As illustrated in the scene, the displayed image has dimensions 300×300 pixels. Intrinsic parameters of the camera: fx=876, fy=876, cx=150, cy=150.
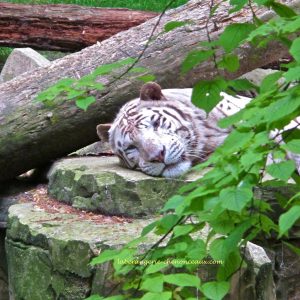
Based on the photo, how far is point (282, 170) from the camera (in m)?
2.51

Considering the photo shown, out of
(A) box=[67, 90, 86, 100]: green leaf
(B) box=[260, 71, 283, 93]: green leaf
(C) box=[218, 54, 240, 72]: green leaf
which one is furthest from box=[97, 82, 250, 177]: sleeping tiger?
(B) box=[260, 71, 283, 93]: green leaf

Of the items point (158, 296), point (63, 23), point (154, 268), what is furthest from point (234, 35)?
point (63, 23)

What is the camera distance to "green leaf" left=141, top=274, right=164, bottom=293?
2.61 meters

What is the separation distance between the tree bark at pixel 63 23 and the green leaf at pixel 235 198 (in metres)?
5.53

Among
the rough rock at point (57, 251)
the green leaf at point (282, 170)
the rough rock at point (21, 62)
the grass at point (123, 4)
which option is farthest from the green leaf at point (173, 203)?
the grass at point (123, 4)

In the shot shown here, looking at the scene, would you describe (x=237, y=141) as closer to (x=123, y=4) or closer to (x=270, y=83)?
(x=270, y=83)

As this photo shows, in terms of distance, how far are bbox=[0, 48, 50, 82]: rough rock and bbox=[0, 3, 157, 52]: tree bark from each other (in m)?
0.16

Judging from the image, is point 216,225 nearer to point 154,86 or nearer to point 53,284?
point 53,284

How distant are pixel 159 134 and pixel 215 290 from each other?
2712 mm

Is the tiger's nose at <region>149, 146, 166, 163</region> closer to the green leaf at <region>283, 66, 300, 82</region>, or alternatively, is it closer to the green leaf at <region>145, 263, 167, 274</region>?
the green leaf at <region>145, 263, 167, 274</region>

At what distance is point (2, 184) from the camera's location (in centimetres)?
683

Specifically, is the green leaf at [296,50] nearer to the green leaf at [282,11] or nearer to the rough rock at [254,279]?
the green leaf at [282,11]

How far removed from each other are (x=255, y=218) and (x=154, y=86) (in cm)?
293

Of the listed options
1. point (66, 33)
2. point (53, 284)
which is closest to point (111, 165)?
point (53, 284)
